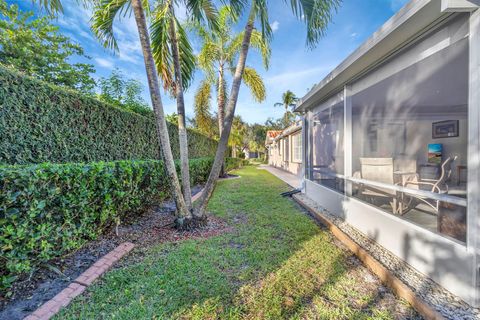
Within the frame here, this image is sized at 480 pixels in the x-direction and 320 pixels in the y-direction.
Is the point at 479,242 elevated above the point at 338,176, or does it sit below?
below

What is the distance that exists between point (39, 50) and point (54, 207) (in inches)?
724

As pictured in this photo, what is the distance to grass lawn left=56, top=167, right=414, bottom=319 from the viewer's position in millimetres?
2150

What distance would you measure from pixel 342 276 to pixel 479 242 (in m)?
1.42

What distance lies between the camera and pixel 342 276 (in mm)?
2779

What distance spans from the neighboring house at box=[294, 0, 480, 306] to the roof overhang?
0.04 ft

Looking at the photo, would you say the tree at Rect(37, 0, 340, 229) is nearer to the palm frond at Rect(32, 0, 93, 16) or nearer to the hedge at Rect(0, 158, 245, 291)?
the palm frond at Rect(32, 0, 93, 16)

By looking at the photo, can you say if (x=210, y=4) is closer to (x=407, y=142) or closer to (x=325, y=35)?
(x=325, y=35)

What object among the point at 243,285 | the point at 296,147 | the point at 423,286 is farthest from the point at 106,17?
the point at 296,147

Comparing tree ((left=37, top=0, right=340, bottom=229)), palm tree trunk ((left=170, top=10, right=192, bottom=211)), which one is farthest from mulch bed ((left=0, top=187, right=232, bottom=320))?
palm tree trunk ((left=170, top=10, right=192, bottom=211))

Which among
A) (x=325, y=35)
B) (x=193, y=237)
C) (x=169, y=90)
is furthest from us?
(x=169, y=90)

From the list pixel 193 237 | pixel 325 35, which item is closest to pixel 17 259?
pixel 193 237

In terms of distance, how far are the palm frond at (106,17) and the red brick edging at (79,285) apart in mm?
4794

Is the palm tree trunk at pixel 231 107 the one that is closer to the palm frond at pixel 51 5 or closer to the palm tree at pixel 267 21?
the palm tree at pixel 267 21

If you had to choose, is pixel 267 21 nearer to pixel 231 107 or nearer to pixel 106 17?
pixel 231 107
